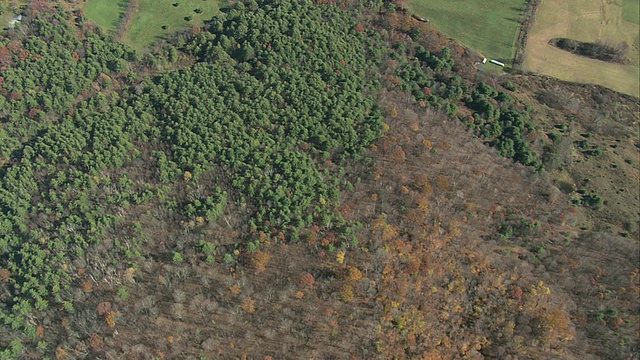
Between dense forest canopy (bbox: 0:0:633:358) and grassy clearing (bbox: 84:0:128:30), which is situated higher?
grassy clearing (bbox: 84:0:128:30)

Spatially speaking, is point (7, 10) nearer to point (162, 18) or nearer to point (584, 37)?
point (162, 18)

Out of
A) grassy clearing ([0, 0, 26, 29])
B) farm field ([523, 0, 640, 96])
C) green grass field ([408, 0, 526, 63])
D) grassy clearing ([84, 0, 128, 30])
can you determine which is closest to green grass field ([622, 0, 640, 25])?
farm field ([523, 0, 640, 96])

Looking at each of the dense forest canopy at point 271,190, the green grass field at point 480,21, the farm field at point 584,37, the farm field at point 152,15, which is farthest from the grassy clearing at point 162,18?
the farm field at point 584,37

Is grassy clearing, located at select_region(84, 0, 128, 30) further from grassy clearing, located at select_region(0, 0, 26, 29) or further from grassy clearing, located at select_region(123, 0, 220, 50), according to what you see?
grassy clearing, located at select_region(0, 0, 26, 29)

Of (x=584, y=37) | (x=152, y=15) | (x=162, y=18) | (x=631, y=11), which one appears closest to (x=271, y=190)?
(x=162, y=18)

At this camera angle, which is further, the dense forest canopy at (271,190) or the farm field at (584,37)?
the farm field at (584,37)

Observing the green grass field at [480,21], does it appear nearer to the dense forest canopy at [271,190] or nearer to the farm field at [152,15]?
the dense forest canopy at [271,190]
